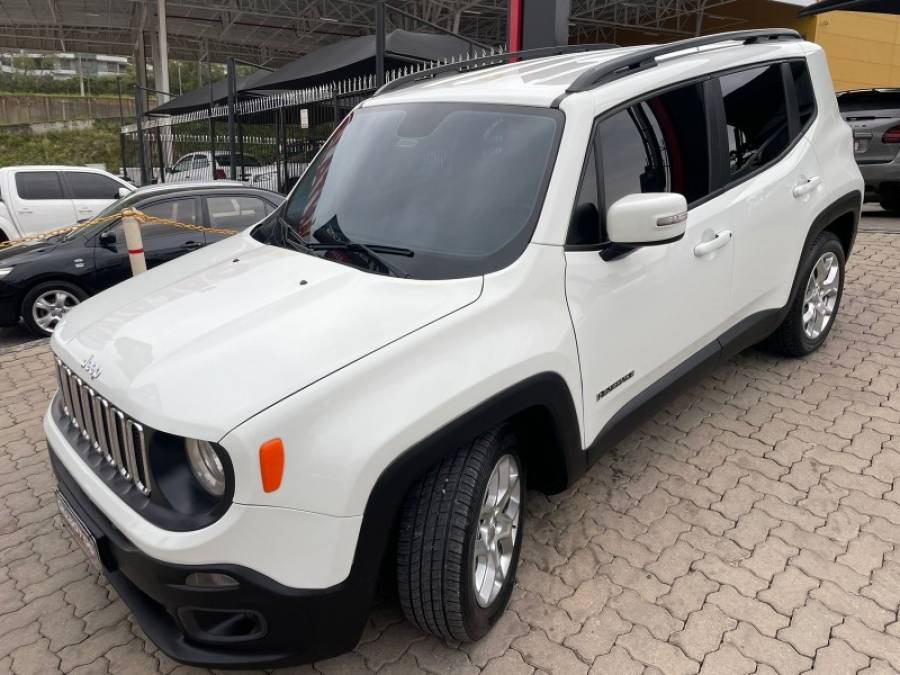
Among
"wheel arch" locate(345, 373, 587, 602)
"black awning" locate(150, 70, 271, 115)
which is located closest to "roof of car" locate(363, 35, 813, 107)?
"wheel arch" locate(345, 373, 587, 602)

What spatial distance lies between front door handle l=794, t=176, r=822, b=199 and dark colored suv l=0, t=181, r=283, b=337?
5343 millimetres

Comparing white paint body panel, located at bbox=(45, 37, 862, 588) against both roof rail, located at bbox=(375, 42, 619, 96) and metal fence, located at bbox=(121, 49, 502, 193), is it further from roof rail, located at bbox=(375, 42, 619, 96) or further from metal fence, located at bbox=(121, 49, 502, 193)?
metal fence, located at bbox=(121, 49, 502, 193)

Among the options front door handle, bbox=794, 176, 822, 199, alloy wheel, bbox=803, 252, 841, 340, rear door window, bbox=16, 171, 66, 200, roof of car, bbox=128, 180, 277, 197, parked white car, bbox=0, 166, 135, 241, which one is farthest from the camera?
rear door window, bbox=16, 171, 66, 200

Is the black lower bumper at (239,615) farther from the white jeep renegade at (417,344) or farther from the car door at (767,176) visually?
the car door at (767,176)

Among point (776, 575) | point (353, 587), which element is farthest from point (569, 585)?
point (353, 587)

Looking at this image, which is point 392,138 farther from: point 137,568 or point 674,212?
point 137,568

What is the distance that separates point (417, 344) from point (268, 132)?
1234 cm

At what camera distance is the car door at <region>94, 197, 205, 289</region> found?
6.71m

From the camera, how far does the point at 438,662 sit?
2.36m

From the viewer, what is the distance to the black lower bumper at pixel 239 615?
1807 mm

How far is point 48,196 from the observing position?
1016 centimetres

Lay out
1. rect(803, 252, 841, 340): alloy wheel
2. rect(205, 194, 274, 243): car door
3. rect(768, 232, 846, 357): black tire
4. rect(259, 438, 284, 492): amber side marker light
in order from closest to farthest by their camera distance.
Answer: rect(259, 438, 284, 492): amber side marker light, rect(768, 232, 846, 357): black tire, rect(803, 252, 841, 340): alloy wheel, rect(205, 194, 274, 243): car door

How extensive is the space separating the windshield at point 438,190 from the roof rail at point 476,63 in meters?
0.57

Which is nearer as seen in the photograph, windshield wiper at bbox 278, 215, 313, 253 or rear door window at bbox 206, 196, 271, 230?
windshield wiper at bbox 278, 215, 313, 253
